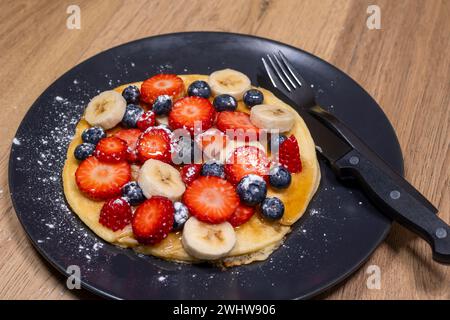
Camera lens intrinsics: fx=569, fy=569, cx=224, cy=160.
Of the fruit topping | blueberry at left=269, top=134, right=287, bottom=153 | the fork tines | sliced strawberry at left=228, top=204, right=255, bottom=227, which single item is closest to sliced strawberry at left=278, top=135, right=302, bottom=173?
blueberry at left=269, top=134, right=287, bottom=153

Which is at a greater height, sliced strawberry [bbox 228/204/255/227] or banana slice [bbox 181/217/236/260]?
banana slice [bbox 181/217/236/260]

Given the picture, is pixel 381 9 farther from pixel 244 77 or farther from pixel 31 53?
pixel 31 53

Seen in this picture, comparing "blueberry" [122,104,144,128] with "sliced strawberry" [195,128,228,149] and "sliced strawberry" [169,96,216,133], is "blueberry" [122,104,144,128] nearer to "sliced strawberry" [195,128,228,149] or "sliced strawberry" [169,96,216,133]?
"sliced strawberry" [169,96,216,133]

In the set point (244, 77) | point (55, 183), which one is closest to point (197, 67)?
point (244, 77)

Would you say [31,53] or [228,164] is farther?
[31,53]

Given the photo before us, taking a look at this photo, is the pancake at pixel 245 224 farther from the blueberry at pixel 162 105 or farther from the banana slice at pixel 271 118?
the blueberry at pixel 162 105
